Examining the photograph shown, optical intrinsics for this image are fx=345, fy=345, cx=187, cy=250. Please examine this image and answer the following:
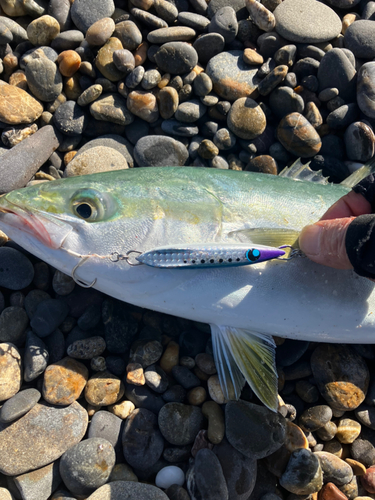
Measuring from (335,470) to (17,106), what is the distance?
4.51 meters

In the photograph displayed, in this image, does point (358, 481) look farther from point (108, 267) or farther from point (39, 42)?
point (39, 42)

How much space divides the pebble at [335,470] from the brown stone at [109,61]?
4172mm

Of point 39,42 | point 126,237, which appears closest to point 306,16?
point 39,42

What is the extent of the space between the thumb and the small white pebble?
2.06 meters

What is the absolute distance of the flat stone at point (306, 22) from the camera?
374cm

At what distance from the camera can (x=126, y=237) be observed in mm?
2477

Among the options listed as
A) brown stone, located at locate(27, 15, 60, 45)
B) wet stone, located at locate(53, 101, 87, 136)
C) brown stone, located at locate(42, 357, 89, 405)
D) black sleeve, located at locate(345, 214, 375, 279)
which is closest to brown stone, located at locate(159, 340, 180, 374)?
brown stone, located at locate(42, 357, 89, 405)

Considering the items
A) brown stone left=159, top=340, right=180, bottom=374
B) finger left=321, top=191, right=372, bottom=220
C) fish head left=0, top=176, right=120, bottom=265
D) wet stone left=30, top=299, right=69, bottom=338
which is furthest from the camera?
brown stone left=159, top=340, right=180, bottom=374

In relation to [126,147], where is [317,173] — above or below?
above

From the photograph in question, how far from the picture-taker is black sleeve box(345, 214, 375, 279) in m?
2.10

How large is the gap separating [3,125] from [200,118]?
6.71 feet

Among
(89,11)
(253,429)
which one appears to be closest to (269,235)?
(253,429)

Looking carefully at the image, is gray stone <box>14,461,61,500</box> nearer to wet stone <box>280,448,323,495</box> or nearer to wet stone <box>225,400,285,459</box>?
wet stone <box>225,400,285,459</box>

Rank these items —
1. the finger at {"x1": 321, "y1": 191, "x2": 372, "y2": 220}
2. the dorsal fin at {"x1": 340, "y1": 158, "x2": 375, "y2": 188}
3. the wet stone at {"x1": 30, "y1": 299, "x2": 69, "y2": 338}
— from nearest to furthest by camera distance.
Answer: the finger at {"x1": 321, "y1": 191, "x2": 372, "y2": 220}
the wet stone at {"x1": 30, "y1": 299, "x2": 69, "y2": 338}
the dorsal fin at {"x1": 340, "y1": 158, "x2": 375, "y2": 188}
